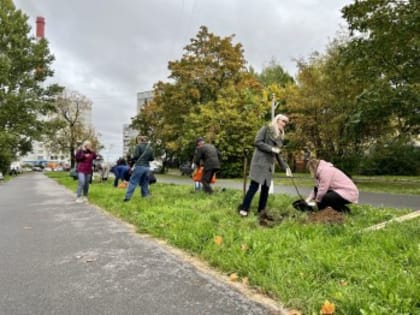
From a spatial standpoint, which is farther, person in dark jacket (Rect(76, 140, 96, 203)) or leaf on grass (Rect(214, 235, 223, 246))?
person in dark jacket (Rect(76, 140, 96, 203))

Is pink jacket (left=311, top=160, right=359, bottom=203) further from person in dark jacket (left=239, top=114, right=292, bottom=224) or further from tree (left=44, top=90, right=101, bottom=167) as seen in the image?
tree (left=44, top=90, right=101, bottom=167)

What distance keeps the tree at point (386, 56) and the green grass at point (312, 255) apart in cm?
1222

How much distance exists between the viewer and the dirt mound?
6.03 meters

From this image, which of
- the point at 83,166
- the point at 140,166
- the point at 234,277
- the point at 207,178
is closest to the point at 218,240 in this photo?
the point at 234,277

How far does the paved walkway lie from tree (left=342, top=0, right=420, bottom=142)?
15207 mm

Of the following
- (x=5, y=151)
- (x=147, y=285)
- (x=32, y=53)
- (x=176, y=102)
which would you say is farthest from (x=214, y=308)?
(x=32, y=53)

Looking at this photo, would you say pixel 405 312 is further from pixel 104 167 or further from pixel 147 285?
pixel 104 167

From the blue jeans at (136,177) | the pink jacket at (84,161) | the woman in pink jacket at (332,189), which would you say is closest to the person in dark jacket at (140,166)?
the blue jeans at (136,177)

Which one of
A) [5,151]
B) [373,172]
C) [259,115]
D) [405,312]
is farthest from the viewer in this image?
[5,151]

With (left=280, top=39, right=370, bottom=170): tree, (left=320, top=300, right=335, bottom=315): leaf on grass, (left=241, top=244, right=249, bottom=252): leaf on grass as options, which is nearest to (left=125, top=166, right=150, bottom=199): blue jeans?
(left=241, top=244, right=249, bottom=252): leaf on grass

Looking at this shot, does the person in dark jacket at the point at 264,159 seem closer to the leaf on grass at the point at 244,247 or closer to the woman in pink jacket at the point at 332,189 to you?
the woman in pink jacket at the point at 332,189

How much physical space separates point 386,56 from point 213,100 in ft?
63.9

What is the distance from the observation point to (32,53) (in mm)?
42312

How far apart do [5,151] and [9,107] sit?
170 inches
